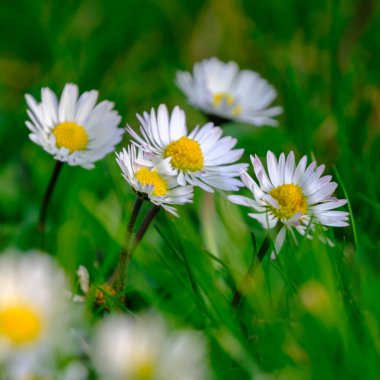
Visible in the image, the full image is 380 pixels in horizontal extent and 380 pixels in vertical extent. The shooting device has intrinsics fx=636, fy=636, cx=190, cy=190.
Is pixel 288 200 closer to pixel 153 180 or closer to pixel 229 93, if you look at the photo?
pixel 153 180

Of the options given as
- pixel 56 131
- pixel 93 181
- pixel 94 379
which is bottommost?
pixel 93 181

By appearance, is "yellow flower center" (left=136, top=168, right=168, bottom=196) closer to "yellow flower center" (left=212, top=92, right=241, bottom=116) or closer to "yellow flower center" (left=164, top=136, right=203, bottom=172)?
"yellow flower center" (left=164, top=136, right=203, bottom=172)

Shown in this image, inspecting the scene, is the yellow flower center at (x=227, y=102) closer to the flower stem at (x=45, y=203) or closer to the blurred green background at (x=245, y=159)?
the blurred green background at (x=245, y=159)

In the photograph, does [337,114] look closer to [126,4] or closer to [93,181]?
[93,181]

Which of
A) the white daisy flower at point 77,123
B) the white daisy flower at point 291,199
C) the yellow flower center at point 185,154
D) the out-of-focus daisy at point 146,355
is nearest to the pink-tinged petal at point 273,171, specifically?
the white daisy flower at point 291,199

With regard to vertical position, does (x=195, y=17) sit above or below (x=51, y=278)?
below

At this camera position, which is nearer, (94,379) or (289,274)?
(94,379)

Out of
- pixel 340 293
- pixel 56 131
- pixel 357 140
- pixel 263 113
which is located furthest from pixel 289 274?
pixel 357 140
